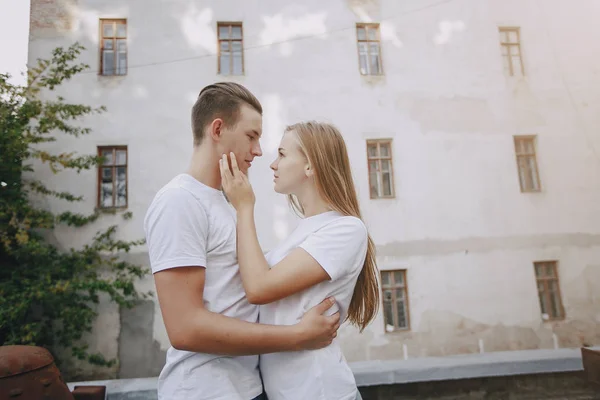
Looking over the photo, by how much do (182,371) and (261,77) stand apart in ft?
26.2

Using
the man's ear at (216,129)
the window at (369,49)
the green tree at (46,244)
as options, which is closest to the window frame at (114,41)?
the green tree at (46,244)

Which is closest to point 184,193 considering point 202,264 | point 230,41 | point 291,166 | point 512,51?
point 202,264

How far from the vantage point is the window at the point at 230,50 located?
8.78 metres

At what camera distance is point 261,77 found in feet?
28.7

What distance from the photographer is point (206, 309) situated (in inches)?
56.4

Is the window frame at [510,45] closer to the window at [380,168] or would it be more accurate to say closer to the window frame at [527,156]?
the window frame at [527,156]

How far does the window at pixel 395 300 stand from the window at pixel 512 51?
5.50m

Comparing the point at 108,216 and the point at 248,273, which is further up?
the point at 108,216

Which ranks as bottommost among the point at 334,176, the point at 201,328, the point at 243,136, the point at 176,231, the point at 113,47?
the point at 201,328

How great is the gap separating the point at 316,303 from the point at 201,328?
0.48 metres

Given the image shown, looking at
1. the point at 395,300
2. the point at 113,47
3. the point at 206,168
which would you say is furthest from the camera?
the point at 113,47

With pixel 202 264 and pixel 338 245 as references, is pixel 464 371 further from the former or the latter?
pixel 202 264

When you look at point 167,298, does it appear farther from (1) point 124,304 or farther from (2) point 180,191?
(1) point 124,304

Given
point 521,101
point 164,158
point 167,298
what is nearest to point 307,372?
point 167,298
